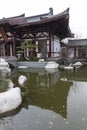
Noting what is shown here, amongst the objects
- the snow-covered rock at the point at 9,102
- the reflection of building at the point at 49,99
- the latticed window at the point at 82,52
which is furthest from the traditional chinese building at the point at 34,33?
the snow-covered rock at the point at 9,102

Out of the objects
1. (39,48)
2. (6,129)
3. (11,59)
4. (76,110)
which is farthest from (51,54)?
(6,129)

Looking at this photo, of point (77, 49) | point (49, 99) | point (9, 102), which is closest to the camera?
point (9, 102)

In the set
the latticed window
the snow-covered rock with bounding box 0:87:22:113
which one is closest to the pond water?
the snow-covered rock with bounding box 0:87:22:113

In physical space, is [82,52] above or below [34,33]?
below

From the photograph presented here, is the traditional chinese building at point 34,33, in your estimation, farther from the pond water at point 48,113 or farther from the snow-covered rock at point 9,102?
the snow-covered rock at point 9,102

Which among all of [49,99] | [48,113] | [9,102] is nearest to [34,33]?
[49,99]

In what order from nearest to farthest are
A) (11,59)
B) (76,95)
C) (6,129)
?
(6,129), (76,95), (11,59)

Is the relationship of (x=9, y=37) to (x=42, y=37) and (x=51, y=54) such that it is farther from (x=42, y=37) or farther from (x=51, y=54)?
(x=51, y=54)

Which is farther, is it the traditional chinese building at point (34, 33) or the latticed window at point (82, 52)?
the latticed window at point (82, 52)

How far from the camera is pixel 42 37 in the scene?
55.6 ft

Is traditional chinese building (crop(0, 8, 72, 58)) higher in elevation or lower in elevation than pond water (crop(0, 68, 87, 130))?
higher

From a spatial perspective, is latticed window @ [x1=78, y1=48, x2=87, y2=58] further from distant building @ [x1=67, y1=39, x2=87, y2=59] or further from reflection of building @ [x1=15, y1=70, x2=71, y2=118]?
reflection of building @ [x1=15, y1=70, x2=71, y2=118]

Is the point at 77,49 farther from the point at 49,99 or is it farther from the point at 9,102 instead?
the point at 9,102

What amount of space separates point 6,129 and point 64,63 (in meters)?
12.5
